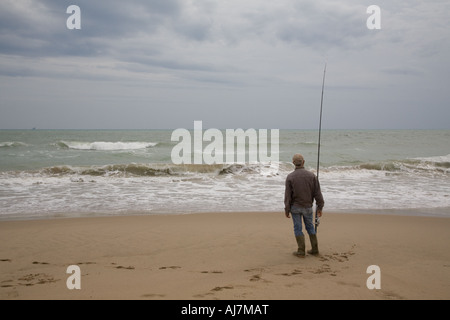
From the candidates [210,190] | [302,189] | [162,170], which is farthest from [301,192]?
[162,170]

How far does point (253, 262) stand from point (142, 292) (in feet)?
6.28

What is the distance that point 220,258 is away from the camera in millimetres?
5340

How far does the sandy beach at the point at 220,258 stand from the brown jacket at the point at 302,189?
0.85 meters

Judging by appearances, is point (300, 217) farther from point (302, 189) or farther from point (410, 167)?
point (410, 167)

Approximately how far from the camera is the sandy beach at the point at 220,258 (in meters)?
3.82

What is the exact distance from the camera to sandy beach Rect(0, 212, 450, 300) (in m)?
3.82

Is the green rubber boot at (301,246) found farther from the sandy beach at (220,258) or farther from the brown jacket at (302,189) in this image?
the brown jacket at (302,189)

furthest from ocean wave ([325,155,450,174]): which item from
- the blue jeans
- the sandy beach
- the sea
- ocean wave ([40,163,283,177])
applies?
the blue jeans

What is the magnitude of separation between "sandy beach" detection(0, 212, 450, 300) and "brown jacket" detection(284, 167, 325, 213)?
847 mm

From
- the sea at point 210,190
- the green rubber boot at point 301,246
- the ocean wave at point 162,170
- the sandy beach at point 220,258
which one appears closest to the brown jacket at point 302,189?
the green rubber boot at point 301,246

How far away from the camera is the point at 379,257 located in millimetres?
5359

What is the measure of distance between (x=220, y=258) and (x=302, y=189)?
164cm

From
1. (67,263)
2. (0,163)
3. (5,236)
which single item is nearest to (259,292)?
(67,263)
